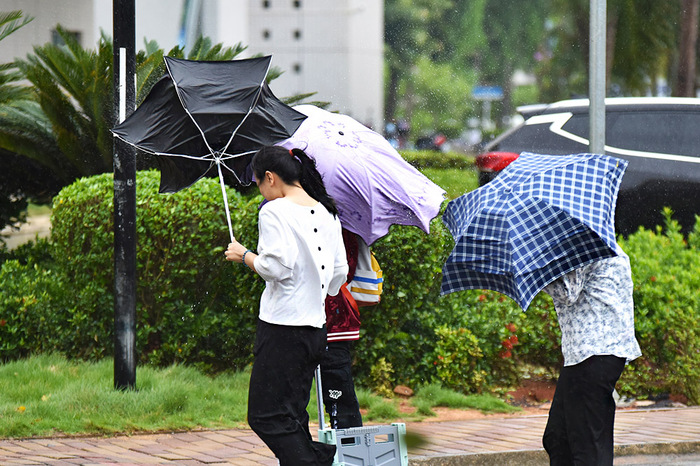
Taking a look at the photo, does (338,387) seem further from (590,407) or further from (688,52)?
(688,52)

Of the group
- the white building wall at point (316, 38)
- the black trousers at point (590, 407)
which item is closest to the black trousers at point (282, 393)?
the black trousers at point (590, 407)

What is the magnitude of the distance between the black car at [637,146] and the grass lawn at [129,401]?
132 inches

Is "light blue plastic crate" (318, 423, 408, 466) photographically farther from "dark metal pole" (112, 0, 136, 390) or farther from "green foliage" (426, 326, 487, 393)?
"green foliage" (426, 326, 487, 393)

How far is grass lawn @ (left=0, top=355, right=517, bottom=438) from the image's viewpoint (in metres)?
5.68

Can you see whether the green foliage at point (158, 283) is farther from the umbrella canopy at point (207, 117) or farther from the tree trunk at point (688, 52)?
the tree trunk at point (688, 52)

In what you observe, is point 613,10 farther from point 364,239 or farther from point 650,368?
point 364,239

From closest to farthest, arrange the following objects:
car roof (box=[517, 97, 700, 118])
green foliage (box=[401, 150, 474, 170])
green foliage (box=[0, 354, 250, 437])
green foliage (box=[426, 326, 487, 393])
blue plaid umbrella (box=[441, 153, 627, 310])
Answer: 1. blue plaid umbrella (box=[441, 153, 627, 310])
2. green foliage (box=[0, 354, 250, 437])
3. green foliage (box=[426, 326, 487, 393])
4. car roof (box=[517, 97, 700, 118])
5. green foliage (box=[401, 150, 474, 170])

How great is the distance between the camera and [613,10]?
24594mm

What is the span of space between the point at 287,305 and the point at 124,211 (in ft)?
7.83

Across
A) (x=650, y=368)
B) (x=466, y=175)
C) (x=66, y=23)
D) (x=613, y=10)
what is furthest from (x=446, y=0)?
(x=650, y=368)

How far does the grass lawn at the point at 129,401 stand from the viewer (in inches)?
224

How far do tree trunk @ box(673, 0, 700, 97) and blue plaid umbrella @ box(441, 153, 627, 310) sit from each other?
20.1 metres

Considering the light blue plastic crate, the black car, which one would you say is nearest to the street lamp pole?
the black car

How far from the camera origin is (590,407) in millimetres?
4105
